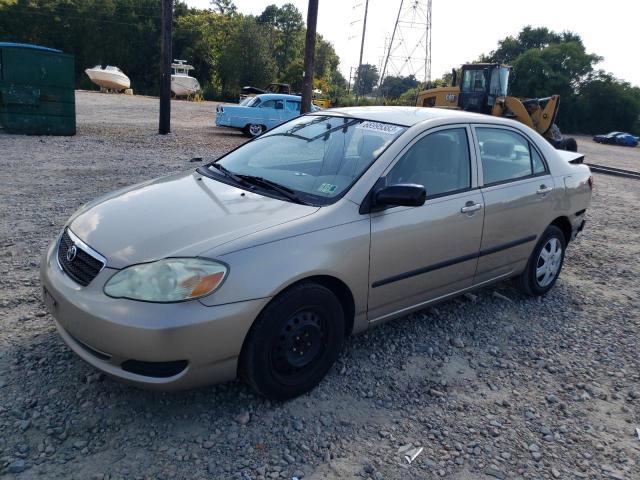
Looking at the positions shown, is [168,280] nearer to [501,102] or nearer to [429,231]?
[429,231]

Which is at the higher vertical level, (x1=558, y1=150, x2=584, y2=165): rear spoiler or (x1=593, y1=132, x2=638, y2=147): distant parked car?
(x1=593, y1=132, x2=638, y2=147): distant parked car

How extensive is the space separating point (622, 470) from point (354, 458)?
140 centimetres

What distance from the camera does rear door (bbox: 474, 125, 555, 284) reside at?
404cm

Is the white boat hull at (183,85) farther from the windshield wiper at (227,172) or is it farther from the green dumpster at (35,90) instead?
the windshield wiper at (227,172)

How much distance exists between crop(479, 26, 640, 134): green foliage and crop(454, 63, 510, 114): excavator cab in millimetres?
33663

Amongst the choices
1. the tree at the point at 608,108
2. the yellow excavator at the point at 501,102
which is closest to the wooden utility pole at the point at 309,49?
the yellow excavator at the point at 501,102

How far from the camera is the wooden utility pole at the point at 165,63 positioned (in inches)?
563

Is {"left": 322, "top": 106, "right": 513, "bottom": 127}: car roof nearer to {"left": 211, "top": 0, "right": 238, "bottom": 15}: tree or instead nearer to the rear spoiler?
the rear spoiler

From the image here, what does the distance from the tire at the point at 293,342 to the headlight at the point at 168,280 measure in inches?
13.4

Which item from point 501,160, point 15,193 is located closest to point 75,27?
point 15,193

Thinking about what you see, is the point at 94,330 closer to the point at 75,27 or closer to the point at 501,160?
the point at 501,160

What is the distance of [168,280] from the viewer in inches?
102

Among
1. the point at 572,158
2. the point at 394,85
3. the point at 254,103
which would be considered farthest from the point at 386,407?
the point at 394,85

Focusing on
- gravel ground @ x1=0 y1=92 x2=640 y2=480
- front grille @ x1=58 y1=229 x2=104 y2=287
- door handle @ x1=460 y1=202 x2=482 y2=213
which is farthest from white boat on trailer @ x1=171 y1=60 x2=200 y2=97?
front grille @ x1=58 y1=229 x2=104 y2=287
